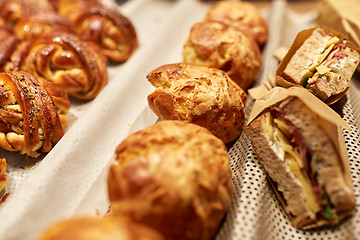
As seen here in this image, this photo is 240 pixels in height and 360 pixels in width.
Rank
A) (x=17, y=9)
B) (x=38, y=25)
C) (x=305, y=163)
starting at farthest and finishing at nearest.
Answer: (x=17, y=9)
(x=38, y=25)
(x=305, y=163)

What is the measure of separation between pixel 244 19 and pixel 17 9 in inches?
98.8

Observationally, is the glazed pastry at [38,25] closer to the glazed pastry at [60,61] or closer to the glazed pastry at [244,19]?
the glazed pastry at [60,61]

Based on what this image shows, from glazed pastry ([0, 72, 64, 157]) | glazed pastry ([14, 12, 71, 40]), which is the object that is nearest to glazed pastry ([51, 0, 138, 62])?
glazed pastry ([14, 12, 71, 40])

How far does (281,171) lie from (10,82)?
1839mm

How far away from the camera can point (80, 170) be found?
6.36 ft

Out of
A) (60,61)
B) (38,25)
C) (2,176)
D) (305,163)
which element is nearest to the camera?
(305,163)

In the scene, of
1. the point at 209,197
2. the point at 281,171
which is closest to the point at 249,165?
the point at 281,171

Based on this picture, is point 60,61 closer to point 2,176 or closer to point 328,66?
point 2,176

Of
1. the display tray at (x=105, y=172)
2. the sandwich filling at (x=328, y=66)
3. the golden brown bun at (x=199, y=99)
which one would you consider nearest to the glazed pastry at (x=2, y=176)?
the display tray at (x=105, y=172)

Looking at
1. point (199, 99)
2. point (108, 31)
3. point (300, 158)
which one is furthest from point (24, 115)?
point (300, 158)

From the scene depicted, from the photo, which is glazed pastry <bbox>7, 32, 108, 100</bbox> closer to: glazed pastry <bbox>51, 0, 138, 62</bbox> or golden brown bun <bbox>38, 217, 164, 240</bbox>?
glazed pastry <bbox>51, 0, 138, 62</bbox>

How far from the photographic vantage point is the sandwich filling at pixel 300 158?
5.19ft

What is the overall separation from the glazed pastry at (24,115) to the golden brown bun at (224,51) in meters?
1.19

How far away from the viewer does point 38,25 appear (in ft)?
9.76
